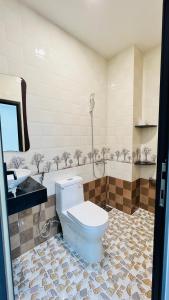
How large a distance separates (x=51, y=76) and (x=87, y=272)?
1.99m

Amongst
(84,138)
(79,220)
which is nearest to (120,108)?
(84,138)

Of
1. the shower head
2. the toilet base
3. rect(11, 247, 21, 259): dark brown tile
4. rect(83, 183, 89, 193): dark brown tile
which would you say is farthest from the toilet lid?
the shower head

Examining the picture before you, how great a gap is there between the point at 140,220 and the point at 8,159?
6.18ft

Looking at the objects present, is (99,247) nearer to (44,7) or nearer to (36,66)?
(36,66)

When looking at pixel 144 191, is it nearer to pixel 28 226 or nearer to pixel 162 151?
pixel 28 226

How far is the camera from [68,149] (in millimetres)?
1908

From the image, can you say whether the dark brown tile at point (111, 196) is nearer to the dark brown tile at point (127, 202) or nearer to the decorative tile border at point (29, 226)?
the dark brown tile at point (127, 202)

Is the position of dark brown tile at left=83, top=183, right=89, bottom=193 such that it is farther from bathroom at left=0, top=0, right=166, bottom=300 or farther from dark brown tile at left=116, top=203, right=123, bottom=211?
dark brown tile at left=116, top=203, right=123, bottom=211

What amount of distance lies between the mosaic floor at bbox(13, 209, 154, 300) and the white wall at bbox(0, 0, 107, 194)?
68 cm

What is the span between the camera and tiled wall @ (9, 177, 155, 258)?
5.01 feet

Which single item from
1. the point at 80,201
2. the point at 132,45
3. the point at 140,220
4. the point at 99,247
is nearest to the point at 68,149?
the point at 80,201

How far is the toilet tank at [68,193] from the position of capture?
5.50 feet

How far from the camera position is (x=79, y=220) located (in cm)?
143

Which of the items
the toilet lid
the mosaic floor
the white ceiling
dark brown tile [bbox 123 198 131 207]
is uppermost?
the white ceiling
